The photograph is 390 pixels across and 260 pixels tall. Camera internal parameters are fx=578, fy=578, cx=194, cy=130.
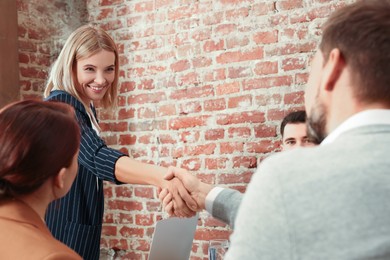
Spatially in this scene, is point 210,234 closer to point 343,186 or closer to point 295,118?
point 295,118

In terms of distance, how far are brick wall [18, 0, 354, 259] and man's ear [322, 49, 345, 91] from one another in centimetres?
193

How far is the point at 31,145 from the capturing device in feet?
4.51

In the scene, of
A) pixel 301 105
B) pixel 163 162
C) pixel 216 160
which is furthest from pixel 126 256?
pixel 301 105

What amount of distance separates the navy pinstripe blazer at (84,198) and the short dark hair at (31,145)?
2.53 ft

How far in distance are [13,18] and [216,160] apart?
4.50 ft

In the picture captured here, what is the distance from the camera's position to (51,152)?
1.42 metres

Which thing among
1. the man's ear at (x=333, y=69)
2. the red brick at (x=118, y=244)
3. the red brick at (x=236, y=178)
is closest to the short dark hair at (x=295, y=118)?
the red brick at (x=236, y=178)

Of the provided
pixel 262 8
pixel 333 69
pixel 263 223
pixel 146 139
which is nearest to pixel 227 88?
pixel 262 8

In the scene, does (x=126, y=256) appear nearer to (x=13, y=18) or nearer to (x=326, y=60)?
(x=13, y=18)

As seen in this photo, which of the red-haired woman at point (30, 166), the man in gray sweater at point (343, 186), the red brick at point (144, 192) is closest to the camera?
the man in gray sweater at point (343, 186)

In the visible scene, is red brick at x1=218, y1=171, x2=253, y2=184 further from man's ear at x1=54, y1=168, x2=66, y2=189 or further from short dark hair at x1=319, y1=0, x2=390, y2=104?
short dark hair at x1=319, y1=0, x2=390, y2=104

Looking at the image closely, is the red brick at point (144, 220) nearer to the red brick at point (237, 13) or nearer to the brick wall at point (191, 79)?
the brick wall at point (191, 79)

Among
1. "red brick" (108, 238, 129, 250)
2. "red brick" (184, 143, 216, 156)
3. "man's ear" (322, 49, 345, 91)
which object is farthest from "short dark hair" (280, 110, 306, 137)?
"man's ear" (322, 49, 345, 91)

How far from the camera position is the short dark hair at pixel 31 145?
1.38 meters
